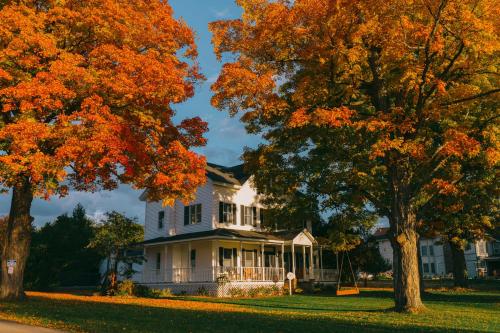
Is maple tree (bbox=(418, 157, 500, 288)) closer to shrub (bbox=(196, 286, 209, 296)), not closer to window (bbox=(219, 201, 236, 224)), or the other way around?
window (bbox=(219, 201, 236, 224))

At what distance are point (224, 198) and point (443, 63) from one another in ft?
68.3

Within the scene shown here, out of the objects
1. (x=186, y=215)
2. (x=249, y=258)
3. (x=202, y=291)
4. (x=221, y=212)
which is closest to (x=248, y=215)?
(x=221, y=212)

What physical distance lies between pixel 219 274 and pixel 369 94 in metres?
16.8

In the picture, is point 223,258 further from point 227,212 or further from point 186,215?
point 186,215

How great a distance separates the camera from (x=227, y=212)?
3459 centimetres

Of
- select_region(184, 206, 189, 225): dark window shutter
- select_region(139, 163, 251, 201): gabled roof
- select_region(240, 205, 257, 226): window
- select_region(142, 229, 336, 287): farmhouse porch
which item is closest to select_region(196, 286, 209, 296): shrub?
select_region(142, 229, 336, 287): farmhouse porch

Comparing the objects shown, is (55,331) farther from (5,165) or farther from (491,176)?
(491,176)

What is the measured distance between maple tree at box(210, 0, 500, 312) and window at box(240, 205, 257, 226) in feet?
49.1

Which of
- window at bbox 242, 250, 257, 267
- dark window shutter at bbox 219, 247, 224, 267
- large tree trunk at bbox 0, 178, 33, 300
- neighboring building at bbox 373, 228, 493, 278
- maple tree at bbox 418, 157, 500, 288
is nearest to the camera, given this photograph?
large tree trunk at bbox 0, 178, 33, 300

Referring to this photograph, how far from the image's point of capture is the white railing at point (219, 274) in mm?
31000

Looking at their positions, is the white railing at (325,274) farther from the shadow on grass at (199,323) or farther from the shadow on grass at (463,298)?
the shadow on grass at (199,323)

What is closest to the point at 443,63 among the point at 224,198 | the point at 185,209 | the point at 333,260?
the point at 224,198

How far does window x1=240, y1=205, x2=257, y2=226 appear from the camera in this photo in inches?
1404

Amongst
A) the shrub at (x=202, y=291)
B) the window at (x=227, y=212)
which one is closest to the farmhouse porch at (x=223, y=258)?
the shrub at (x=202, y=291)
